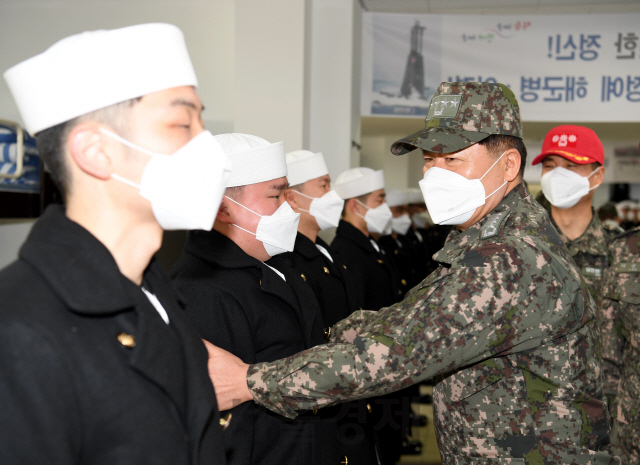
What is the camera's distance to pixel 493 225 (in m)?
1.54

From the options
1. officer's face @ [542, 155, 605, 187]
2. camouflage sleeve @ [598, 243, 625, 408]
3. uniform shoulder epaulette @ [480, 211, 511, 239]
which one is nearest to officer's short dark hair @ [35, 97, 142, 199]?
uniform shoulder epaulette @ [480, 211, 511, 239]

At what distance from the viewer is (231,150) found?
1871 mm

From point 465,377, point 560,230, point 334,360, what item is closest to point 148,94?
point 334,360

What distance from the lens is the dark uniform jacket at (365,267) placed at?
3551mm

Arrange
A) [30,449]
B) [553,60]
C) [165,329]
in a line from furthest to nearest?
[553,60] < [165,329] < [30,449]

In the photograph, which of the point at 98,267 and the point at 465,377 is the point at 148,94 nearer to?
the point at 98,267

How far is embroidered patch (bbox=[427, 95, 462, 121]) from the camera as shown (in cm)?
168

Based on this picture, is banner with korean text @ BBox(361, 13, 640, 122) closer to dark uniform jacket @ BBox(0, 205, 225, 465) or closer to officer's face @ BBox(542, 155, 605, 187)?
officer's face @ BBox(542, 155, 605, 187)

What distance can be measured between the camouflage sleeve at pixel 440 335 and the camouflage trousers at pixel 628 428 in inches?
62.9

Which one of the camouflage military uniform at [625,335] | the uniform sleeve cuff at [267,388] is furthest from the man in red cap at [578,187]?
the uniform sleeve cuff at [267,388]

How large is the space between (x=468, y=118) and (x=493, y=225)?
341 millimetres

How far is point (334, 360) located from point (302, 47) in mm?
3394

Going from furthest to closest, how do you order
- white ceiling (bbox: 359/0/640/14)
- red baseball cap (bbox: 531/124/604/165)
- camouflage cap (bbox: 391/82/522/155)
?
white ceiling (bbox: 359/0/640/14), red baseball cap (bbox: 531/124/604/165), camouflage cap (bbox: 391/82/522/155)

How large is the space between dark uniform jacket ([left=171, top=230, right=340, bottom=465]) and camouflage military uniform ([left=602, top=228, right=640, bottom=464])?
1.66 m
